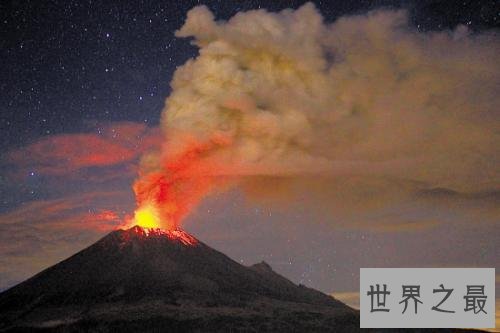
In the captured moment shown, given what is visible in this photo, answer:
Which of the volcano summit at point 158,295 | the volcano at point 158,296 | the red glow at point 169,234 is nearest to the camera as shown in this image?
the volcano at point 158,296

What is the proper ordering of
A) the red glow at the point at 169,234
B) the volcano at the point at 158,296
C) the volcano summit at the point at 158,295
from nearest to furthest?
the volcano at the point at 158,296
the volcano summit at the point at 158,295
the red glow at the point at 169,234

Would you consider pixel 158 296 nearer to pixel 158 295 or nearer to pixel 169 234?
pixel 158 295

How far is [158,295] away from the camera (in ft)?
344

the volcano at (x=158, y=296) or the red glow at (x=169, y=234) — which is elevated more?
the red glow at (x=169, y=234)

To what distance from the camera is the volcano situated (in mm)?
90375

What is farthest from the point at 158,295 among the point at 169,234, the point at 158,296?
the point at 169,234

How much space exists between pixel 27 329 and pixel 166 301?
78.4ft

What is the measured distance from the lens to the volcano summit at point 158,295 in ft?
298

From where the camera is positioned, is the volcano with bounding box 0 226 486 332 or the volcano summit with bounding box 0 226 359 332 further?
the volcano summit with bounding box 0 226 359 332

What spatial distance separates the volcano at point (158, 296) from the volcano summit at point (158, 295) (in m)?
0.17

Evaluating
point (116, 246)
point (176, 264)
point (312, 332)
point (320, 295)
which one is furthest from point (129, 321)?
point (320, 295)

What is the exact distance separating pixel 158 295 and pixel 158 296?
89 centimetres

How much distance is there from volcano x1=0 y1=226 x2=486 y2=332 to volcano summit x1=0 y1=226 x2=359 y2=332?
0.57 feet

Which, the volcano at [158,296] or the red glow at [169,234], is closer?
the volcano at [158,296]
